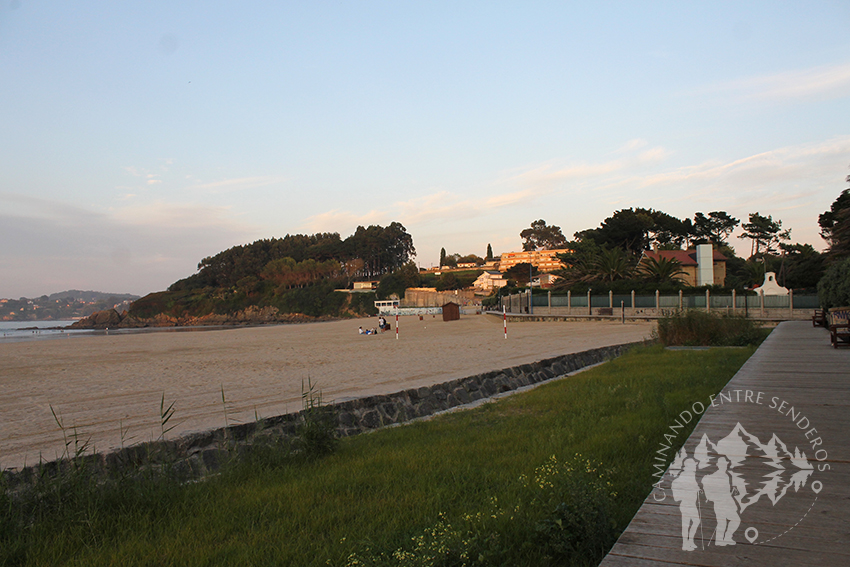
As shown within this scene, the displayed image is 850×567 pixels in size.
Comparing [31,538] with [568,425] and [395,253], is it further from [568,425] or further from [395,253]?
[395,253]

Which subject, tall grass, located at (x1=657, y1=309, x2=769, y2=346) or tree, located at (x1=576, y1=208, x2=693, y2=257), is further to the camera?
tree, located at (x1=576, y1=208, x2=693, y2=257)

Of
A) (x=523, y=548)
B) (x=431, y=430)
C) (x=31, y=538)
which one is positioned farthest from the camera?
(x=431, y=430)

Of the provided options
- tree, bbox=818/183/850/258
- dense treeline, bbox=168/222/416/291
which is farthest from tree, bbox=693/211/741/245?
dense treeline, bbox=168/222/416/291

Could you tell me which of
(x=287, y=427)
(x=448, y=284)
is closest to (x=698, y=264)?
(x=287, y=427)

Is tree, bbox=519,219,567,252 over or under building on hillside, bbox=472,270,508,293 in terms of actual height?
over

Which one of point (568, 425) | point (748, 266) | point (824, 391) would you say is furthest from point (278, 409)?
point (748, 266)

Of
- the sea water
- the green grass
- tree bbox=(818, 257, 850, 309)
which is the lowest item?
the sea water

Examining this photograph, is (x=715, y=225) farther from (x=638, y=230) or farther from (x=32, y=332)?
(x=32, y=332)

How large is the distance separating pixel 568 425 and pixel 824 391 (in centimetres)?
314

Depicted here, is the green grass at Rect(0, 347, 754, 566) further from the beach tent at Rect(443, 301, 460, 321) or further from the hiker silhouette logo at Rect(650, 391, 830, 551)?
the beach tent at Rect(443, 301, 460, 321)

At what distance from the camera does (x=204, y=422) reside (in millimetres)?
7852

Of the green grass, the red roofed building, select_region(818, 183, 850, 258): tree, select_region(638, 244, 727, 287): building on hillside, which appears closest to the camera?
the green grass

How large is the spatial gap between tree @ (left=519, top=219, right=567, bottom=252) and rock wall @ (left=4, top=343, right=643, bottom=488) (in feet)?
558

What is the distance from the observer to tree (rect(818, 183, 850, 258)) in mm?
29909
